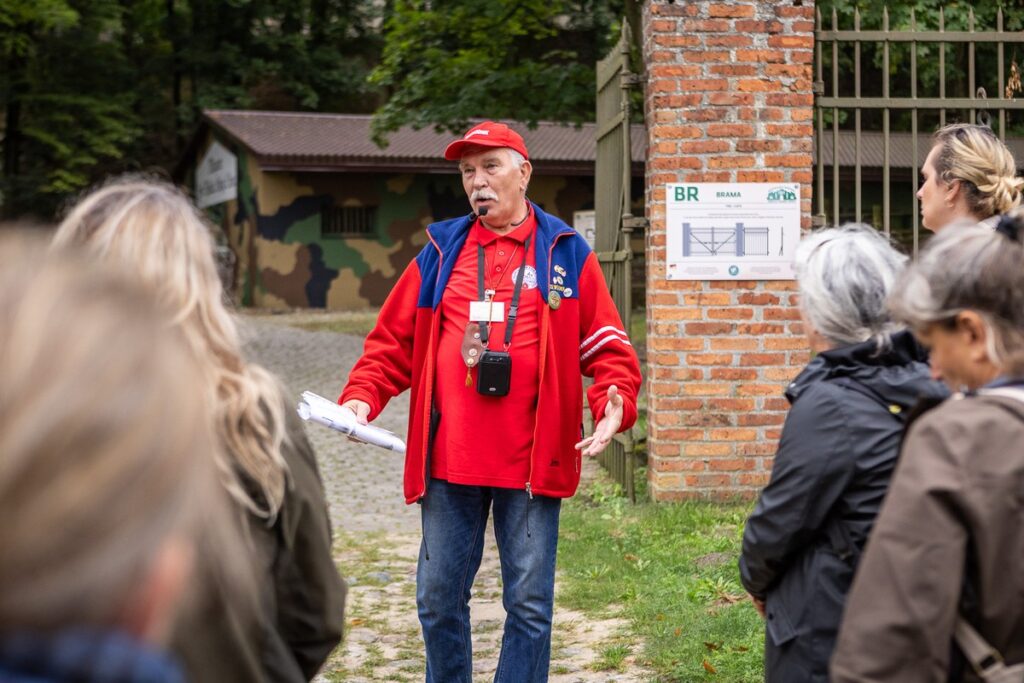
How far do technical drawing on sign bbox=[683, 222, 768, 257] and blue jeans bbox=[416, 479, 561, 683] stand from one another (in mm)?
3362

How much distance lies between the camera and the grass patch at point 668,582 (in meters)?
4.93

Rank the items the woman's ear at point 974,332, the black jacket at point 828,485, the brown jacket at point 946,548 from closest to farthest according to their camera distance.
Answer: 1. the brown jacket at point 946,548
2. the woman's ear at point 974,332
3. the black jacket at point 828,485

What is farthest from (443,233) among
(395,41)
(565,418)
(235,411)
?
(395,41)

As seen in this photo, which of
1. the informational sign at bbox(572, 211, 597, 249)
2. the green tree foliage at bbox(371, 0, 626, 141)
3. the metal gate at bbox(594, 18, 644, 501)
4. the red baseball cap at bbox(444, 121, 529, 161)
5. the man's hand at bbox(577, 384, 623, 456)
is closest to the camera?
the man's hand at bbox(577, 384, 623, 456)

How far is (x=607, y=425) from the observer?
12.8ft

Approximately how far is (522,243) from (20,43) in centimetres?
2263

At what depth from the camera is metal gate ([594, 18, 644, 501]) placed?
748 centimetres

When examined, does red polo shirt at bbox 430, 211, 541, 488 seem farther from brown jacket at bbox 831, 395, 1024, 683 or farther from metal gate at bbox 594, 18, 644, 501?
metal gate at bbox 594, 18, 644, 501

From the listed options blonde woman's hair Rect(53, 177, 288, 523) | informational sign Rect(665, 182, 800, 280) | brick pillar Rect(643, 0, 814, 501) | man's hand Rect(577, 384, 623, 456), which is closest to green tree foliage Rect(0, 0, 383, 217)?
brick pillar Rect(643, 0, 814, 501)

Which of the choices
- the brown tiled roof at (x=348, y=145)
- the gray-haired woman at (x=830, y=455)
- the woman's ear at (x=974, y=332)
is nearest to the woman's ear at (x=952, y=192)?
the gray-haired woman at (x=830, y=455)

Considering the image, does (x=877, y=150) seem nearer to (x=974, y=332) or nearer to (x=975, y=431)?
(x=974, y=332)

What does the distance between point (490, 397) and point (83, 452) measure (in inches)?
116

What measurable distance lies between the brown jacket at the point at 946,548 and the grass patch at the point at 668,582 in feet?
8.76

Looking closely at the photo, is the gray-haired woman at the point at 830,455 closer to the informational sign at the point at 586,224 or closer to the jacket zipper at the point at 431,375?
the jacket zipper at the point at 431,375
